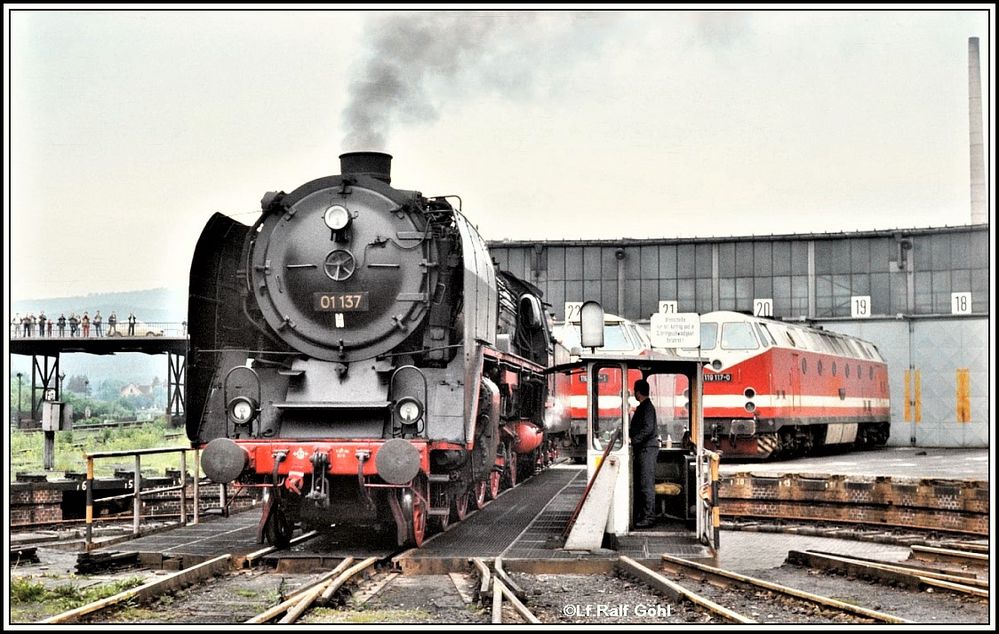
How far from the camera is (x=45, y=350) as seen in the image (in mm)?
39344

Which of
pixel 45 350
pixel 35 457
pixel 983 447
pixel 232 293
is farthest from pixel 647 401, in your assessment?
pixel 45 350

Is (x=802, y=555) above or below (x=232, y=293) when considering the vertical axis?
below

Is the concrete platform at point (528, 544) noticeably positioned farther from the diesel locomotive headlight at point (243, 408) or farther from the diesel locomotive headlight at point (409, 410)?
the diesel locomotive headlight at point (243, 408)

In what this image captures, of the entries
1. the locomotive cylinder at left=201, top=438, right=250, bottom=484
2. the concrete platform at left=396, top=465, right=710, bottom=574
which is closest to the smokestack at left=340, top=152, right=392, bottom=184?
the locomotive cylinder at left=201, top=438, right=250, bottom=484

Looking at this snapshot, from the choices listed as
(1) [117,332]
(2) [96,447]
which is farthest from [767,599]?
(1) [117,332]

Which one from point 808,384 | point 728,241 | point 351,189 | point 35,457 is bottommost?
point 35,457

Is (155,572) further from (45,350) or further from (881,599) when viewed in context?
(45,350)

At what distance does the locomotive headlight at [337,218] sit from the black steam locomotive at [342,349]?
1 centimetres

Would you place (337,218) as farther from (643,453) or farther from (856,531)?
(856,531)

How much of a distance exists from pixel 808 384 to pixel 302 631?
17421 mm

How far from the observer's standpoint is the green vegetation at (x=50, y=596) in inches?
293

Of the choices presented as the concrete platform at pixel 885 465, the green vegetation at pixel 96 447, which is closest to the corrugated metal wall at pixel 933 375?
the concrete platform at pixel 885 465

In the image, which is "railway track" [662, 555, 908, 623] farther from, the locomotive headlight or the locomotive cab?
the locomotive headlight

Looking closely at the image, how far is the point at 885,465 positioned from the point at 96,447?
19.4 meters
